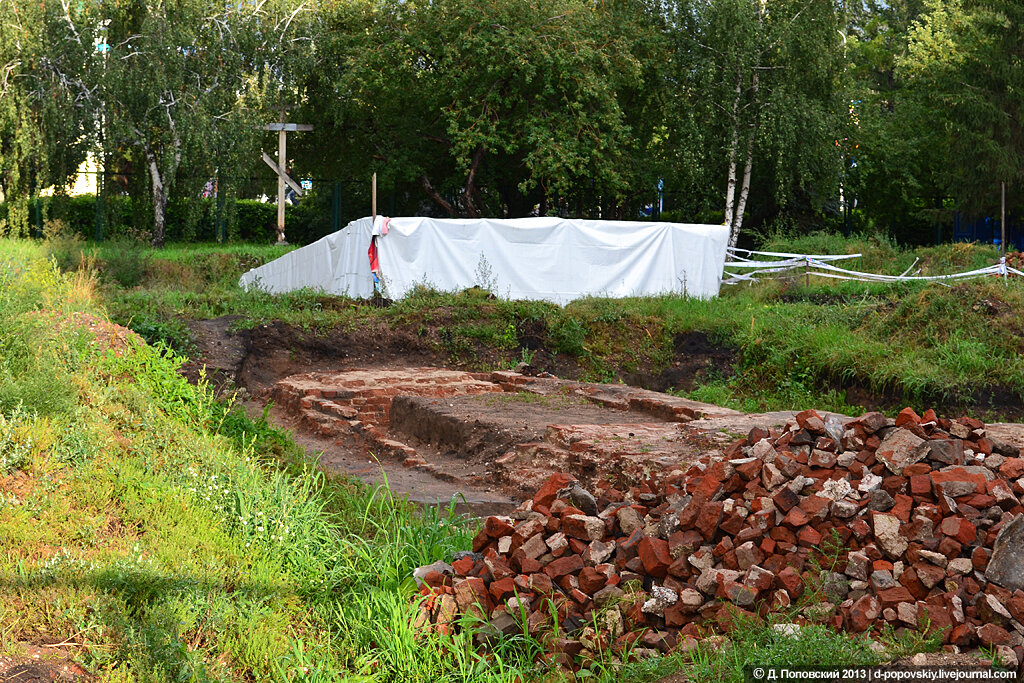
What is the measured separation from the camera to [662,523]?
4.57m

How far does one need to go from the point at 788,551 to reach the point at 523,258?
11.4 m

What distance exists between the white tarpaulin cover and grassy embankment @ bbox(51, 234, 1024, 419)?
627 mm

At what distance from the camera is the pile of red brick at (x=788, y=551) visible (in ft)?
12.6

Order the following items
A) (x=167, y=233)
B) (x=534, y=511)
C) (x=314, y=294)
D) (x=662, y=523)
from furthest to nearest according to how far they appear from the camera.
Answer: (x=167, y=233), (x=314, y=294), (x=534, y=511), (x=662, y=523)

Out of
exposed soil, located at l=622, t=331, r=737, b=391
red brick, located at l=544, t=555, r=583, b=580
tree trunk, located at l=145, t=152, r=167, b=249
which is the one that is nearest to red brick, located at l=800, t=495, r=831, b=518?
red brick, located at l=544, t=555, r=583, b=580

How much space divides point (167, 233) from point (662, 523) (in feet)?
73.0

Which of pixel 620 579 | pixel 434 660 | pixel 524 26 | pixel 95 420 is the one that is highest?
pixel 524 26

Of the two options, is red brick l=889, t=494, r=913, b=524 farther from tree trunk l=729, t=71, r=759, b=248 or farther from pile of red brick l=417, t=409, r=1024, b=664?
tree trunk l=729, t=71, r=759, b=248

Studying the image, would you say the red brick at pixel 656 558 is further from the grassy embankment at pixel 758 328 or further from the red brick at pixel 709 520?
the grassy embankment at pixel 758 328

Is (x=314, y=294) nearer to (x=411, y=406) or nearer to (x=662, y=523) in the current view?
(x=411, y=406)

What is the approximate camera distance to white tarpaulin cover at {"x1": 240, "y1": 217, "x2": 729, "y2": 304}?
14875 millimetres

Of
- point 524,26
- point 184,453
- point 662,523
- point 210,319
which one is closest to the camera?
point 662,523

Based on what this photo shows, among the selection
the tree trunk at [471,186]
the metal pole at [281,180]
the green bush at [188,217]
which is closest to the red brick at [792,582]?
the green bush at [188,217]

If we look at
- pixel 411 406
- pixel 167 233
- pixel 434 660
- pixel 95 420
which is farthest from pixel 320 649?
pixel 167 233
